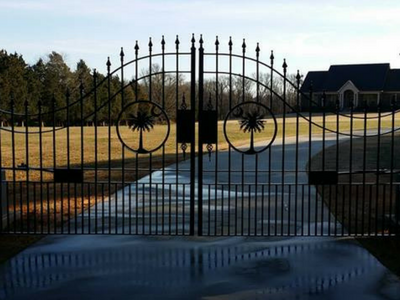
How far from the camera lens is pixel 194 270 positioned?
20.7 ft

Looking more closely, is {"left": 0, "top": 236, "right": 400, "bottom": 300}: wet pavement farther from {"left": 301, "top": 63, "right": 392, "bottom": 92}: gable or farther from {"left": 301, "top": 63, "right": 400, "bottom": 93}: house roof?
{"left": 301, "top": 63, "right": 392, "bottom": 92}: gable

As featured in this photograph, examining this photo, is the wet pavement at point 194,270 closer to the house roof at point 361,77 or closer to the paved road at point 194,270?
the paved road at point 194,270

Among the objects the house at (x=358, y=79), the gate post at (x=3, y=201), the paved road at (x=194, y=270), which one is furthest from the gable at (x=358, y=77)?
the paved road at (x=194, y=270)

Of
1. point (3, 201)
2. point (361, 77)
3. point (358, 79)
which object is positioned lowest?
point (3, 201)

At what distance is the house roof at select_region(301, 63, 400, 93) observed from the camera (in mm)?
69062

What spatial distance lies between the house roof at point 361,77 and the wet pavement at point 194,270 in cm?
6131

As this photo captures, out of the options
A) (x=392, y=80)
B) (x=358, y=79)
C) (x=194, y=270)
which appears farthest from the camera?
(x=358, y=79)

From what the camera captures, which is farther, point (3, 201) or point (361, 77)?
point (361, 77)

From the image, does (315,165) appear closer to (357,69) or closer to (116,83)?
(116,83)

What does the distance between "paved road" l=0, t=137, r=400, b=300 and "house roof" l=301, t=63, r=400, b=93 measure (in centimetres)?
6129

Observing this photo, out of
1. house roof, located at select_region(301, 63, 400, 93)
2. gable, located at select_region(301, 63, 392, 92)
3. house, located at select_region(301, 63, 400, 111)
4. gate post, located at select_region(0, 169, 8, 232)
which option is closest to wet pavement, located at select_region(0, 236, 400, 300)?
gate post, located at select_region(0, 169, 8, 232)

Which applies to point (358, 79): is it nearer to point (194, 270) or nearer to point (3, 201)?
point (3, 201)

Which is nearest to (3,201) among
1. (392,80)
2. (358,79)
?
(358,79)

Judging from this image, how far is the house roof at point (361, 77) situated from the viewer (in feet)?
227
